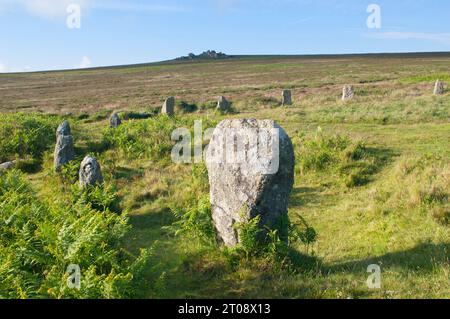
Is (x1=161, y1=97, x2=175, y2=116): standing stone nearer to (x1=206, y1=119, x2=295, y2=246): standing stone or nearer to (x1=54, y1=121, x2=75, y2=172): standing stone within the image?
(x1=54, y1=121, x2=75, y2=172): standing stone

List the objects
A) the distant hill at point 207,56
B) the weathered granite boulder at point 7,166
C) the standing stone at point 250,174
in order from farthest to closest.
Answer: the distant hill at point 207,56 → the weathered granite boulder at point 7,166 → the standing stone at point 250,174

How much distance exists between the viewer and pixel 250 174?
9352 mm

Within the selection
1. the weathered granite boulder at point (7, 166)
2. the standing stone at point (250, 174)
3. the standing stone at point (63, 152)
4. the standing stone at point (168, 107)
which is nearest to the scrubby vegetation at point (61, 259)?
the standing stone at point (250, 174)

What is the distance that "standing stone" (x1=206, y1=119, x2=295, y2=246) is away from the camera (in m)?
9.25

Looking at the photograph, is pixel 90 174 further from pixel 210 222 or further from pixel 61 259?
pixel 61 259

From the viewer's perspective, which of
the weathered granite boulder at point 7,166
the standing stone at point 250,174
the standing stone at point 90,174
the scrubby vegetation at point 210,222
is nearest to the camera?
the scrubby vegetation at point 210,222

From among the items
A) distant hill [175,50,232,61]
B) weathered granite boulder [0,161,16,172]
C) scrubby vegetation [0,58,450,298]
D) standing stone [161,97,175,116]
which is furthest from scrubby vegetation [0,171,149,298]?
distant hill [175,50,232,61]

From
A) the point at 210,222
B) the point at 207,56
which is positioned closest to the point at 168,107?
the point at 210,222

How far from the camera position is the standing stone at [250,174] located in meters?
9.25

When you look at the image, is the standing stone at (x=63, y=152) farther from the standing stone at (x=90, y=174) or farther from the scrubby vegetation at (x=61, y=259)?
the scrubby vegetation at (x=61, y=259)

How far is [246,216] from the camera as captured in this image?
9.41m

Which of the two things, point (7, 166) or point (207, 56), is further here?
point (207, 56)

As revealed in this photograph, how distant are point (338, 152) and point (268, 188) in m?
8.32
